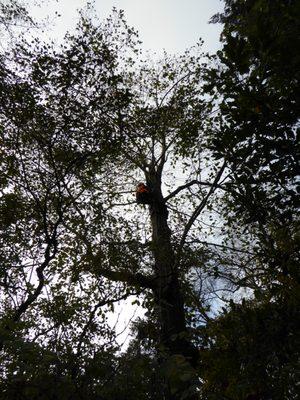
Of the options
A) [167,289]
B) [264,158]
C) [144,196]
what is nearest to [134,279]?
[167,289]

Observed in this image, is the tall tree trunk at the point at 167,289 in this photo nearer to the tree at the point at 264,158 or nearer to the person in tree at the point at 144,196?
the person in tree at the point at 144,196

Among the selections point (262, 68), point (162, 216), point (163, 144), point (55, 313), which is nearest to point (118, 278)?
point (55, 313)

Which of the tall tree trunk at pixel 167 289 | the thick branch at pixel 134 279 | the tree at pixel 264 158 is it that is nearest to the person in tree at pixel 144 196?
the tall tree trunk at pixel 167 289

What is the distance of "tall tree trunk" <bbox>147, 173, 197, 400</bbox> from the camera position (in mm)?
5352

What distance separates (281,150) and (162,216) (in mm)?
4925

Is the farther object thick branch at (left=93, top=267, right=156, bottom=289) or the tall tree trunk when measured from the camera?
thick branch at (left=93, top=267, right=156, bottom=289)

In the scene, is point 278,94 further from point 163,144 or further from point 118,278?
point 163,144

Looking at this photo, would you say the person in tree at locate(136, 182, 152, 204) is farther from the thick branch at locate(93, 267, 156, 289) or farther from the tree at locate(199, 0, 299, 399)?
the tree at locate(199, 0, 299, 399)

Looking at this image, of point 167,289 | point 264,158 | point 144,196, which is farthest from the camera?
point 144,196

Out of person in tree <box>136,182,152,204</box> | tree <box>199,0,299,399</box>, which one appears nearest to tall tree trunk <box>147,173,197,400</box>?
person in tree <box>136,182,152,204</box>

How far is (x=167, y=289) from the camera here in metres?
6.18

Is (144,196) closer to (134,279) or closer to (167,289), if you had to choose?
(134,279)

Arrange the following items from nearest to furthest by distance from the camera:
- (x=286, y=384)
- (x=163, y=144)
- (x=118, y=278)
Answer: (x=286, y=384)
(x=118, y=278)
(x=163, y=144)

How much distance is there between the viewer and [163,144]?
34.2 ft
